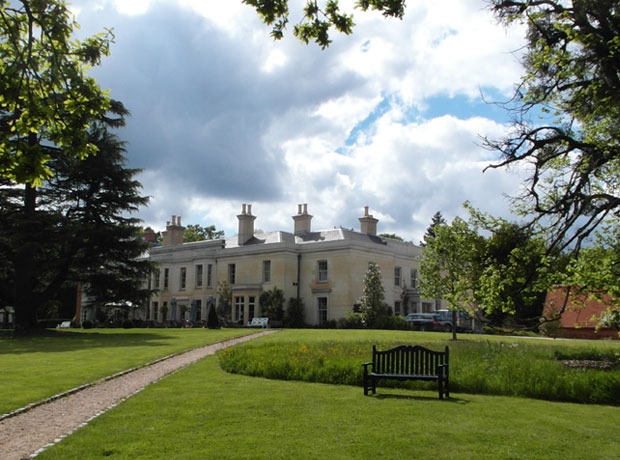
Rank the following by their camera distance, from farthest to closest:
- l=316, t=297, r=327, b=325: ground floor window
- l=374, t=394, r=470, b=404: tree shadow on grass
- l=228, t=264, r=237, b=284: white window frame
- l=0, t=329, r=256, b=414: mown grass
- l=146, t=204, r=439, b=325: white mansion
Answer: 1. l=228, t=264, r=237, b=284: white window frame
2. l=316, t=297, r=327, b=325: ground floor window
3. l=146, t=204, r=439, b=325: white mansion
4. l=0, t=329, r=256, b=414: mown grass
5. l=374, t=394, r=470, b=404: tree shadow on grass

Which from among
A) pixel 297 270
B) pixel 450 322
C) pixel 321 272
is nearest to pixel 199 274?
pixel 297 270

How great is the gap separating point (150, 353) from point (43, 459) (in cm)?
1294

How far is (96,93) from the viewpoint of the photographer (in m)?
8.78

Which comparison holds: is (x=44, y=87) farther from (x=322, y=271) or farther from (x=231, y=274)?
(x=231, y=274)

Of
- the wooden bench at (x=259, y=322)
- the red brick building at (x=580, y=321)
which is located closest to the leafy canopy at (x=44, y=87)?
the red brick building at (x=580, y=321)

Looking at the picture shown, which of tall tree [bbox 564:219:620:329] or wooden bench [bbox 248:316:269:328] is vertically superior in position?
tall tree [bbox 564:219:620:329]

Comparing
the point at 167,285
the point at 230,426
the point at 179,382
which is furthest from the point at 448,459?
the point at 167,285

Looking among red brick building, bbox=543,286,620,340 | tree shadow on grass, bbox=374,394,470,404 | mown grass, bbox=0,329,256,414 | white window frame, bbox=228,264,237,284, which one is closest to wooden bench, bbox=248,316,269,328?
white window frame, bbox=228,264,237,284

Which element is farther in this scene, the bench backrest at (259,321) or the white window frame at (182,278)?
the white window frame at (182,278)

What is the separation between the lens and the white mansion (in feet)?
146

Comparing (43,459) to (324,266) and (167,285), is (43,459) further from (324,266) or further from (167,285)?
(167,285)

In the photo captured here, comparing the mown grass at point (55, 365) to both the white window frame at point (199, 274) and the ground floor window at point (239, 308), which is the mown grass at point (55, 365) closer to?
the ground floor window at point (239, 308)

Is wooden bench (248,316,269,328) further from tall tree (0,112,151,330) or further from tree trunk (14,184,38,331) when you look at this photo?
tree trunk (14,184,38,331)

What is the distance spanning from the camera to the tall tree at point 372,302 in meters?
39.2
